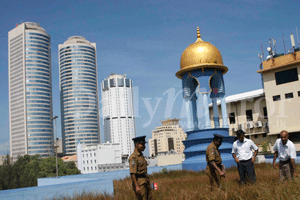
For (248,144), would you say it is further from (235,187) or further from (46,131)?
(46,131)

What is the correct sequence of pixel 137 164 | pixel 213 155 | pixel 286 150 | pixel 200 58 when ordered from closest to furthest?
Answer: pixel 137 164
pixel 213 155
pixel 286 150
pixel 200 58

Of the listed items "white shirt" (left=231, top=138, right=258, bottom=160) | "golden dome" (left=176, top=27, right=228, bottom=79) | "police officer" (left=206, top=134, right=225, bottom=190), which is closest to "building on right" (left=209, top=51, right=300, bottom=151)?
"golden dome" (left=176, top=27, right=228, bottom=79)

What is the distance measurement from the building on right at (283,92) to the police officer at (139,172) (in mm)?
26379

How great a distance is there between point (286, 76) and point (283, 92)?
1.61 meters

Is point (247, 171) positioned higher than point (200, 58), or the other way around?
point (200, 58)

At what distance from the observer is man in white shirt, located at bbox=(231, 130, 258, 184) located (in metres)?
8.51

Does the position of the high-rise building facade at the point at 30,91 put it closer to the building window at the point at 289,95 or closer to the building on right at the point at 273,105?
the building on right at the point at 273,105

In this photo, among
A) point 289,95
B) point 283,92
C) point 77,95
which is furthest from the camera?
point 77,95

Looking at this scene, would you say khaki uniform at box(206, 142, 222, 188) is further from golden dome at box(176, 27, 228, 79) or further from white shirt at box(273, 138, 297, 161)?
golden dome at box(176, 27, 228, 79)

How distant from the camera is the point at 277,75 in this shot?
3116cm

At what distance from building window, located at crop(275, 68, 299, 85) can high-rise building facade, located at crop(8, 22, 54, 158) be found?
136 m

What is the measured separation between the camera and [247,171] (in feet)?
28.0

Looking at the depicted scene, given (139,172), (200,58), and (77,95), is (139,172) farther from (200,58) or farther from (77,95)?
(77,95)

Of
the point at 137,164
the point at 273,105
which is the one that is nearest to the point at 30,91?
the point at 273,105
